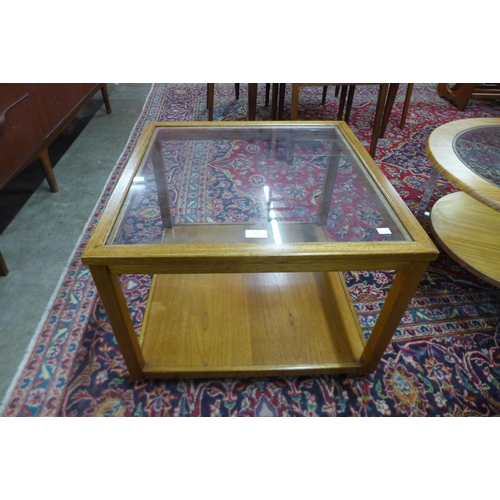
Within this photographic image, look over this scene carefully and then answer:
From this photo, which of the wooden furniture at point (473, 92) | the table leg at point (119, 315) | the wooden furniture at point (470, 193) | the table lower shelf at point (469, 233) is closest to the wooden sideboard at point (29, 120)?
the table leg at point (119, 315)

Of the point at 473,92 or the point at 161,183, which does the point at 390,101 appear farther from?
the point at 161,183

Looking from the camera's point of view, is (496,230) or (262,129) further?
(496,230)

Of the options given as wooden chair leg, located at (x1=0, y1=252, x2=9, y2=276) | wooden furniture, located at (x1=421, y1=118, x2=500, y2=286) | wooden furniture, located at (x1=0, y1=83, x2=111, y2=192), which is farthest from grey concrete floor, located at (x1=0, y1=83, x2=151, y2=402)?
wooden furniture, located at (x1=421, y1=118, x2=500, y2=286)

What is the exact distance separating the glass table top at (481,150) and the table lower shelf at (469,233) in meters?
0.25

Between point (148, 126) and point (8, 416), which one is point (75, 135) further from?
point (8, 416)

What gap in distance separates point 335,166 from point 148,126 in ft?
1.98

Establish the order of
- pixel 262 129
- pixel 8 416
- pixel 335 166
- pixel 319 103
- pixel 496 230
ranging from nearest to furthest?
1. pixel 8 416
2. pixel 335 166
3. pixel 262 129
4. pixel 496 230
5. pixel 319 103

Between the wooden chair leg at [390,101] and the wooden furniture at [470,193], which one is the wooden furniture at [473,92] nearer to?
the wooden chair leg at [390,101]

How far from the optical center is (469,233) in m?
1.26

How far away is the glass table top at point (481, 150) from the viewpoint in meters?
1.06

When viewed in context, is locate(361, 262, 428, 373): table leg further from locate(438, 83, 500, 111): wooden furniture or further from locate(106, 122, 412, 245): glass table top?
locate(438, 83, 500, 111): wooden furniture

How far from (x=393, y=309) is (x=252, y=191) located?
497 mm

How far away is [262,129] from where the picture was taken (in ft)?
3.79

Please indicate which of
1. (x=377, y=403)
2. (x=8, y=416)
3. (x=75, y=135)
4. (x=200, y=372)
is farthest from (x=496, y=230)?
(x=75, y=135)
